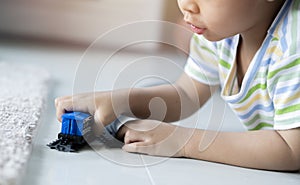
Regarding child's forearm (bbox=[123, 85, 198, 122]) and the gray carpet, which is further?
child's forearm (bbox=[123, 85, 198, 122])

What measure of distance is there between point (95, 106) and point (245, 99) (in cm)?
24

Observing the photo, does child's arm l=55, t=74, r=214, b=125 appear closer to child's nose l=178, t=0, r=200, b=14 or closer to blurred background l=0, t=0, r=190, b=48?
child's nose l=178, t=0, r=200, b=14

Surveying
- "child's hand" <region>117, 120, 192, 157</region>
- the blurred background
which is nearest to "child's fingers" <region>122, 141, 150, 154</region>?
"child's hand" <region>117, 120, 192, 157</region>

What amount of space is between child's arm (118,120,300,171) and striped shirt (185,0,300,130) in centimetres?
3

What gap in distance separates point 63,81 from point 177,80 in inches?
13.7

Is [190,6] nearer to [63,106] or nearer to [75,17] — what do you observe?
[63,106]

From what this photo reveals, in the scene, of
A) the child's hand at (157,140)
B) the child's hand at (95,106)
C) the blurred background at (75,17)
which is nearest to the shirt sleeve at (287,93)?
the child's hand at (157,140)

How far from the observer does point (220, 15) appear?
2.55 feet

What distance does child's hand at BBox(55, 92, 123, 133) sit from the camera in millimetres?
797

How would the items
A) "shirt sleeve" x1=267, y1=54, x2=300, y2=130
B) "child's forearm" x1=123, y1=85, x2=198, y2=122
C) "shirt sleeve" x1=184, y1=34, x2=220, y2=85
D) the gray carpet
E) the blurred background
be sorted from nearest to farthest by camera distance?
the gray carpet
"shirt sleeve" x1=267, y1=54, x2=300, y2=130
"child's forearm" x1=123, y1=85, x2=198, y2=122
"shirt sleeve" x1=184, y1=34, x2=220, y2=85
the blurred background

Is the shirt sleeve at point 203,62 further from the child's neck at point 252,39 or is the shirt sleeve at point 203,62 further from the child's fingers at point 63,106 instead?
the child's fingers at point 63,106

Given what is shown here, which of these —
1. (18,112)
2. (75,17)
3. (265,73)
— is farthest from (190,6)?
(75,17)

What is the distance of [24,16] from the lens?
1.74 m

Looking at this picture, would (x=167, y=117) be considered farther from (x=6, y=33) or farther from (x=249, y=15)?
(x=6, y=33)
